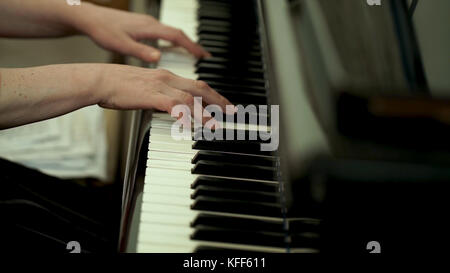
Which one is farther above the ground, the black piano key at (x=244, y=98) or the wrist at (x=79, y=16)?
the wrist at (x=79, y=16)

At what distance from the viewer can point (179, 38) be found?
4.07ft

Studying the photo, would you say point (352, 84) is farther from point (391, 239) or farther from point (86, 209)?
point (86, 209)

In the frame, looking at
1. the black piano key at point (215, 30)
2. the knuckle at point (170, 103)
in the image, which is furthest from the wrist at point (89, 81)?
the black piano key at point (215, 30)

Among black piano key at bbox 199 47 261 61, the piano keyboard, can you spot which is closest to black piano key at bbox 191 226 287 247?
the piano keyboard

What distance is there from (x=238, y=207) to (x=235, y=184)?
5 centimetres

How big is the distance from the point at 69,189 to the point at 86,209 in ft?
0.19

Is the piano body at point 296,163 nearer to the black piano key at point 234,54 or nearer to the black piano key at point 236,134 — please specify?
the black piano key at point 236,134

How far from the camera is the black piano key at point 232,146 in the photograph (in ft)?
3.09

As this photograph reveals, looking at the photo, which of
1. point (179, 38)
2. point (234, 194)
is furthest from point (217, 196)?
point (179, 38)

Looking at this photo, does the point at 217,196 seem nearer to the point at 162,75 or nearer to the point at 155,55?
the point at 162,75

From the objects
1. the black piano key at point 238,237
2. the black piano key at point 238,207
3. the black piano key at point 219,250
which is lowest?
the black piano key at point 219,250

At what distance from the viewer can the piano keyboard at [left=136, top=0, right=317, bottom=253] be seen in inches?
31.6

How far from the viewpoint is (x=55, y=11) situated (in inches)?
49.1
